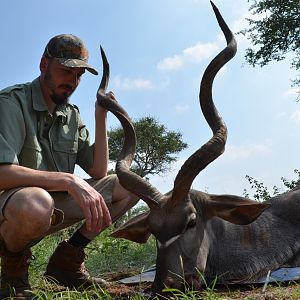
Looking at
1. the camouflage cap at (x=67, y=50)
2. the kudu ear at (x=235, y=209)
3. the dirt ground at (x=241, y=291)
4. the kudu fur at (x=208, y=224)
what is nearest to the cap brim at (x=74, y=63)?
the camouflage cap at (x=67, y=50)

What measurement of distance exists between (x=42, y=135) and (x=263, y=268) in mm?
1746

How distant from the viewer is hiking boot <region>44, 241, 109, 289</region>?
385 cm

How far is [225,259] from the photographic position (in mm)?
3697

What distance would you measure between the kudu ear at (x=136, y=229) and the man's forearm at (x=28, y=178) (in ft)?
2.41

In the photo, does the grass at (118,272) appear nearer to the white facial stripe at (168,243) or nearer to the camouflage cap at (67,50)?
the white facial stripe at (168,243)

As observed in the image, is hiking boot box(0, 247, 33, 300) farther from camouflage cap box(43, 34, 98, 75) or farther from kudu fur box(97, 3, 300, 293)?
camouflage cap box(43, 34, 98, 75)

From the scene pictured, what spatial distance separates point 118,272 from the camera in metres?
4.64

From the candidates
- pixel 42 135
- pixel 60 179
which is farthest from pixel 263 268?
pixel 42 135

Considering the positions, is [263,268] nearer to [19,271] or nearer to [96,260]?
[19,271]

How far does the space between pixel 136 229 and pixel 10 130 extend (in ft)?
3.61

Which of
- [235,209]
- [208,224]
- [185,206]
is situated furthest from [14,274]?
[235,209]

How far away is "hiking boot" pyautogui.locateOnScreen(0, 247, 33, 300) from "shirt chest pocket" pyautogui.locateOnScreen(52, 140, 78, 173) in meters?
0.84

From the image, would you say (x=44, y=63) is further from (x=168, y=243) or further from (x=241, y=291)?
(x=241, y=291)

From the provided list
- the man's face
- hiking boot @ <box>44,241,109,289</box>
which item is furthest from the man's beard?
hiking boot @ <box>44,241,109,289</box>
